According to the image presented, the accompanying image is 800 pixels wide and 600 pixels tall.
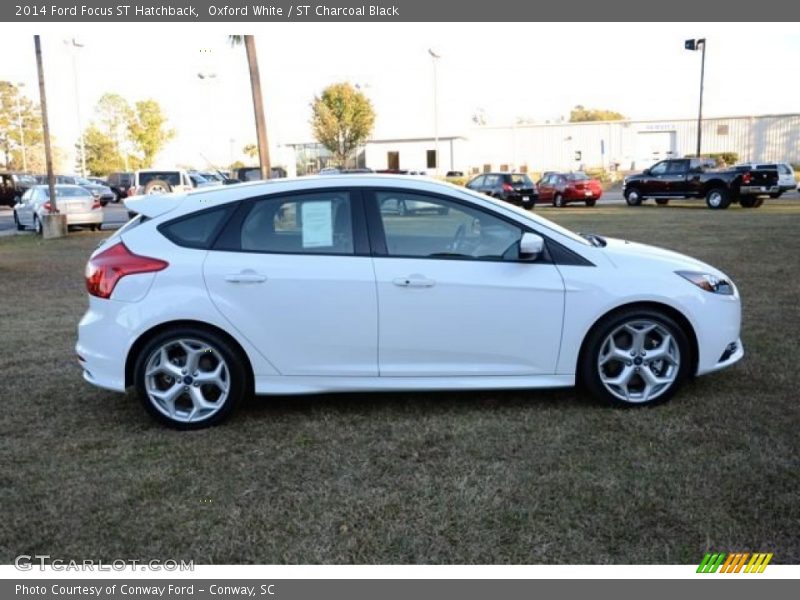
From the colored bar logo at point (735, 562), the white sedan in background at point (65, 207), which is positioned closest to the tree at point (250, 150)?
the white sedan in background at point (65, 207)

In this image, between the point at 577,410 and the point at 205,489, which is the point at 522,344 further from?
the point at 205,489

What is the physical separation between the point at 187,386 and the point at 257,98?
14.5 meters

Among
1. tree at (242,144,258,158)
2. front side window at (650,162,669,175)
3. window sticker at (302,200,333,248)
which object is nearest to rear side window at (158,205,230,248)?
window sticker at (302,200,333,248)

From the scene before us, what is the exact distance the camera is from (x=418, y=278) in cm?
462

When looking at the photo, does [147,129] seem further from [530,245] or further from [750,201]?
[530,245]

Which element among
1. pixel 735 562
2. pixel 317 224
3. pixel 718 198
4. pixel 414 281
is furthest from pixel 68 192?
pixel 735 562

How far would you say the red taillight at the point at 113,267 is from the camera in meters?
4.61

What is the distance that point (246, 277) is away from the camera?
15.0 ft

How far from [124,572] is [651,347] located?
11.1 feet

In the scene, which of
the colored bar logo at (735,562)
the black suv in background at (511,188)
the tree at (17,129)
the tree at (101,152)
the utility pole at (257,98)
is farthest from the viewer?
the tree at (17,129)

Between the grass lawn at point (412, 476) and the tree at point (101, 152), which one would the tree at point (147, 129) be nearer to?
the tree at point (101, 152)

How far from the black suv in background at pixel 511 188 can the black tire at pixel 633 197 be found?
3.60 metres

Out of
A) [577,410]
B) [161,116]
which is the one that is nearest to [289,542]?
[577,410]

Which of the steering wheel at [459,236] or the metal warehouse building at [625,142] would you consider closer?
the steering wheel at [459,236]
